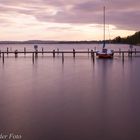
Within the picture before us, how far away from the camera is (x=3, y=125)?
41.1 feet

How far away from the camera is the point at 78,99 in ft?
60.1

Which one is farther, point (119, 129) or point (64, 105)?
point (64, 105)

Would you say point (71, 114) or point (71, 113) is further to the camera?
point (71, 113)

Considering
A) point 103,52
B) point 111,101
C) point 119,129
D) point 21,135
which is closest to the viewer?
point 21,135

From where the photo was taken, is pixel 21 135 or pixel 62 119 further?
pixel 62 119

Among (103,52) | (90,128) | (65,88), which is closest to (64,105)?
(90,128)

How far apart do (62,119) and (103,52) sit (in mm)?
44280

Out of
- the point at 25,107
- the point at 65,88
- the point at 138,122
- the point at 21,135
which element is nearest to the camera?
the point at 21,135

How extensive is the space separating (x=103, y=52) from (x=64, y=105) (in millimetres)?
41304

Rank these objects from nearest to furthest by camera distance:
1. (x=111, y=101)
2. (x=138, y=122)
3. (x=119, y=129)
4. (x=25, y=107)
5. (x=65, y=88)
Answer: (x=119, y=129) → (x=138, y=122) → (x=25, y=107) → (x=111, y=101) → (x=65, y=88)

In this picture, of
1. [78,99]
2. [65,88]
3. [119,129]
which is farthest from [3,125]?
[65,88]

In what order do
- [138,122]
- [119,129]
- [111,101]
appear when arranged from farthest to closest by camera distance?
[111,101] → [138,122] → [119,129]

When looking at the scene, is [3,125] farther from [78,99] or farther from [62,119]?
[78,99]

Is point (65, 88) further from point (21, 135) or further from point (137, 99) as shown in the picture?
point (21, 135)
